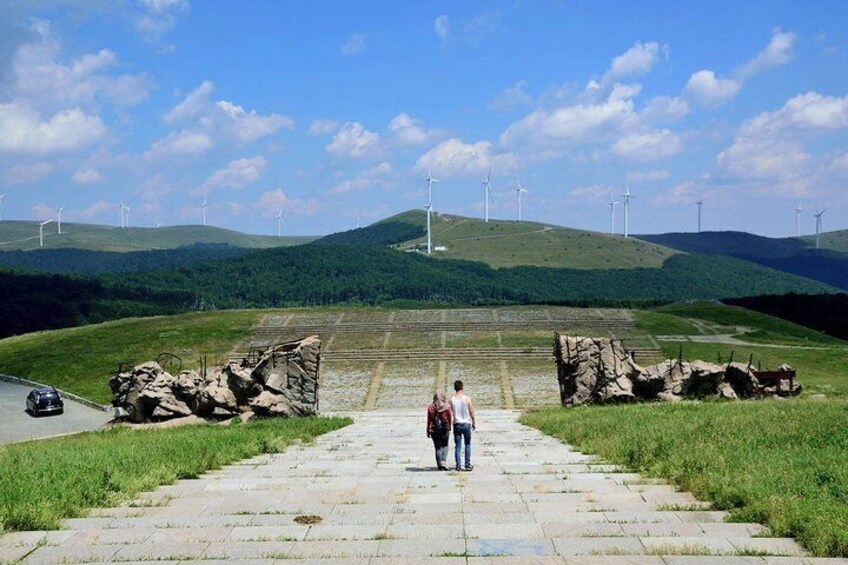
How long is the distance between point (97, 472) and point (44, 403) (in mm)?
45033

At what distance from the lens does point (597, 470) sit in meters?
16.3

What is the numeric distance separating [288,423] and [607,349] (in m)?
19.9

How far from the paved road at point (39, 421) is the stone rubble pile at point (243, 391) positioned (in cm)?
808

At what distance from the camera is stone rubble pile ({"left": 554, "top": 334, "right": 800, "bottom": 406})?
41094 mm

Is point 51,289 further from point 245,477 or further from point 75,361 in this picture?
point 245,477

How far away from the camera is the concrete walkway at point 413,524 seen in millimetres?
9289

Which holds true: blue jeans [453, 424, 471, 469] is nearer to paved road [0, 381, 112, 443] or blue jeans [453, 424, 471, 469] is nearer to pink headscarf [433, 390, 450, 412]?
pink headscarf [433, 390, 450, 412]

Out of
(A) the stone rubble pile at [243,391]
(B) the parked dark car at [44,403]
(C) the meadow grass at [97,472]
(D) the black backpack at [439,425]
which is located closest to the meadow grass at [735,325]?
(A) the stone rubble pile at [243,391]

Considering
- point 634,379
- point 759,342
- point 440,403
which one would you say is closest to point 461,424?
point 440,403

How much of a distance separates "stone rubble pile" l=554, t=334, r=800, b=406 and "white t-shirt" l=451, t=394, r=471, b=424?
23.7 meters

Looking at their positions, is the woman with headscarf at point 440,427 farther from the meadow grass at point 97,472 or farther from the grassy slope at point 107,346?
the grassy slope at point 107,346

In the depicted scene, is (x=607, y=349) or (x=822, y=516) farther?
(x=607, y=349)

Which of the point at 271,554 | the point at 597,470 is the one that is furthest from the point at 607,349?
the point at 271,554

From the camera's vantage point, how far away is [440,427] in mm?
18719
